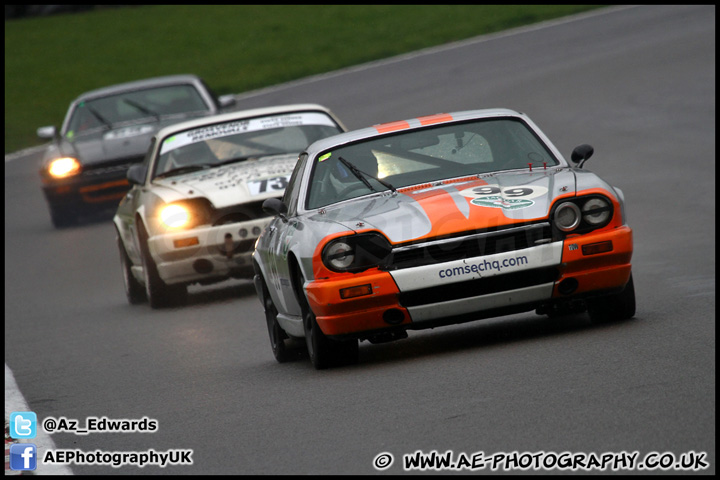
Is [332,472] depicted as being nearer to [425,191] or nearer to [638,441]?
[638,441]

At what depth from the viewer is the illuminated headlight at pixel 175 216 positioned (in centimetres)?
1153

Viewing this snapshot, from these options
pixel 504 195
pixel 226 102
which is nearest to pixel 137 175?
pixel 226 102

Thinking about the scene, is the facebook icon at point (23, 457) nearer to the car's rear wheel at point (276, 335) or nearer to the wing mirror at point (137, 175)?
the car's rear wheel at point (276, 335)

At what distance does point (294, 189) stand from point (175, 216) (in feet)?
10.7

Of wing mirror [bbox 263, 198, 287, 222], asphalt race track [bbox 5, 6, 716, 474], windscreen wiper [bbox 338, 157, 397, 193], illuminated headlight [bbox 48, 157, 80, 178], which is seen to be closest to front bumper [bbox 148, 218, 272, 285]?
asphalt race track [bbox 5, 6, 716, 474]

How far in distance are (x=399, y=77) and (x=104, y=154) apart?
14.0 meters

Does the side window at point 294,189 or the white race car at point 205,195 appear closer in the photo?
the side window at point 294,189

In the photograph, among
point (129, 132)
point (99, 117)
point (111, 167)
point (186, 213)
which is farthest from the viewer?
point (99, 117)

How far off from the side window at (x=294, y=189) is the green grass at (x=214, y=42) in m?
23.8

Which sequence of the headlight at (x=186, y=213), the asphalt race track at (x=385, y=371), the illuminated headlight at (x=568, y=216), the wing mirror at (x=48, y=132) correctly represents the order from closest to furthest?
the asphalt race track at (x=385, y=371), the illuminated headlight at (x=568, y=216), the headlight at (x=186, y=213), the wing mirror at (x=48, y=132)

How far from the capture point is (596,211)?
287 inches

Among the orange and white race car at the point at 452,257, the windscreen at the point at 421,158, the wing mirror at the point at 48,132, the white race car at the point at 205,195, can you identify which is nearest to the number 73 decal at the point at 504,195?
the orange and white race car at the point at 452,257

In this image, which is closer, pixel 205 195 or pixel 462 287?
pixel 462 287

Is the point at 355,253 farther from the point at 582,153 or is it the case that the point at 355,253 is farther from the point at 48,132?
the point at 48,132
